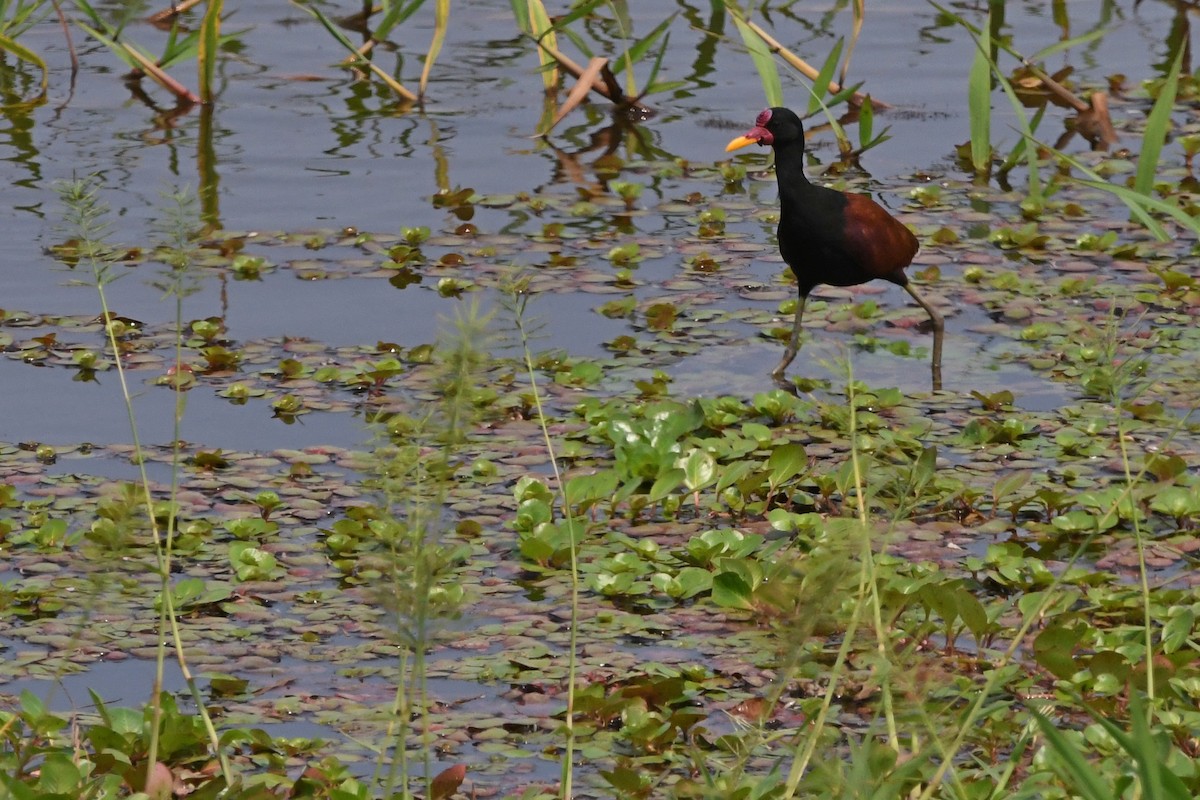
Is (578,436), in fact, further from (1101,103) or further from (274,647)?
(1101,103)

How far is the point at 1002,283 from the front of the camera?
6.57 metres

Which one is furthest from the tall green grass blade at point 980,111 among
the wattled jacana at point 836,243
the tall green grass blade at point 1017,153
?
the wattled jacana at point 836,243

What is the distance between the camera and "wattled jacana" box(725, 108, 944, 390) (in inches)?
231

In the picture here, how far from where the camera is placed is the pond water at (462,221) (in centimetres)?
522

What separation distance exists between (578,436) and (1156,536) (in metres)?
1.65

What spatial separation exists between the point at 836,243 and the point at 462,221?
2012 millimetres

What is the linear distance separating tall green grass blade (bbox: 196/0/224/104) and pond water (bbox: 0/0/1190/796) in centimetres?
13

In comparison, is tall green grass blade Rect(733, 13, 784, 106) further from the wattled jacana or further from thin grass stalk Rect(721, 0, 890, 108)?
the wattled jacana

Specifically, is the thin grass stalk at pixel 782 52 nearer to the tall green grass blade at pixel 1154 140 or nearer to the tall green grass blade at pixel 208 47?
the tall green grass blade at pixel 1154 140

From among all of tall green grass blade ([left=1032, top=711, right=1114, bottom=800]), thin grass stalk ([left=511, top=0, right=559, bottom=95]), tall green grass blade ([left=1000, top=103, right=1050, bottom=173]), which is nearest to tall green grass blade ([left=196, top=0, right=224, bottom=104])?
thin grass stalk ([left=511, top=0, right=559, bottom=95])

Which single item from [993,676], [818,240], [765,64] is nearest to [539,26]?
[765,64]

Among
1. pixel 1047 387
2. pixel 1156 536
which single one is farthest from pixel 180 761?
pixel 1047 387

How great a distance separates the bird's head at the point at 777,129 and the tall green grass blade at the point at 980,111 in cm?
104

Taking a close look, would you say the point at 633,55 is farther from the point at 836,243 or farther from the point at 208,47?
the point at 836,243
